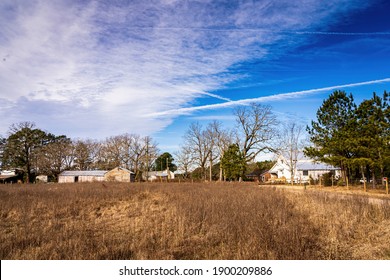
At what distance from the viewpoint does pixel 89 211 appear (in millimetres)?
13578

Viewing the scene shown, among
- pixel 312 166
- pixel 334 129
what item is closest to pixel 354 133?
pixel 334 129

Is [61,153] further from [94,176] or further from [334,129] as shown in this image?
[334,129]

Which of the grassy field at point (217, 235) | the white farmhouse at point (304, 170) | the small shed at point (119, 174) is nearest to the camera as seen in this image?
the grassy field at point (217, 235)

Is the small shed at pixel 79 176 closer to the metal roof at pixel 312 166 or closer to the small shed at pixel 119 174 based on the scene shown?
the small shed at pixel 119 174

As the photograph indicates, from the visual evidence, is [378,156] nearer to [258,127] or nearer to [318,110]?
[318,110]

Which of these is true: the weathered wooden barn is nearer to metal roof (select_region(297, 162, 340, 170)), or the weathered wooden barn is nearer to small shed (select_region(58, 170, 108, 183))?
small shed (select_region(58, 170, 108, 183))

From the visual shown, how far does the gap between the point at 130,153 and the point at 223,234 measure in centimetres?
6197

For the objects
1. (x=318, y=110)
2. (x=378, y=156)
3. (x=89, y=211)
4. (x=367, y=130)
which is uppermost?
(x=318, y=110)

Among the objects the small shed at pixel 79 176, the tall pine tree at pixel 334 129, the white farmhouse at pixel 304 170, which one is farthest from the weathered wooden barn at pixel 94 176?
the tall pine tree at pixel 334 129

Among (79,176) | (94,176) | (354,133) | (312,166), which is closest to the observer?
(354,133)

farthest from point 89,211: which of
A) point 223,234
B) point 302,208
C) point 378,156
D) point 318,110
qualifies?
point 318,110

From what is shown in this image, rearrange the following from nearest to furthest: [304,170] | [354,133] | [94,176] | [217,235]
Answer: [217,235]
[354,133]
[304,170]
[94,176]

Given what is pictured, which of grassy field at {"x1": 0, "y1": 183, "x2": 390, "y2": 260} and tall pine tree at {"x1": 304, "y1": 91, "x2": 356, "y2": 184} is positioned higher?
tall pine tree at {"x1": 304, "y1": 91, "x2": 356, "y2": 184}

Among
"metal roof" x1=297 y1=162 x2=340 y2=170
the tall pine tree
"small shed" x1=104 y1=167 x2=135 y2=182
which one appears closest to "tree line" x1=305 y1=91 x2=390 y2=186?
the tall pine tree
